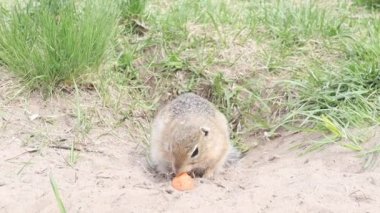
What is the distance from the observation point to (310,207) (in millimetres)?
3756

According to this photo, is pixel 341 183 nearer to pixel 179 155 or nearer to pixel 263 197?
pixel 263 197

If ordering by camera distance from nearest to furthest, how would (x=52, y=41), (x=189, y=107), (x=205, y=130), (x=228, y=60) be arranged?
(x=205, y=130)
(x=189, y=107)
(x=52, y=41)
(x=228, y=60)

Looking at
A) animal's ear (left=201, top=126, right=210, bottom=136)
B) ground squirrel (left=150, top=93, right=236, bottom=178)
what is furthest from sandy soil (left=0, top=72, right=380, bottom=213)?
animal's ear (left=201, top=126, right=210, bottom=136)

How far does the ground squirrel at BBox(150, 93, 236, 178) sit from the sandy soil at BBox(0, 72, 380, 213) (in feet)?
0.39

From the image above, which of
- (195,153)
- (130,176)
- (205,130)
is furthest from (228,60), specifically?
(130,176)

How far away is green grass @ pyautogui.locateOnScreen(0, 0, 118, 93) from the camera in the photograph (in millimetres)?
5043

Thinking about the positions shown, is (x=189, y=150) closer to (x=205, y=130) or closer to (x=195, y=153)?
(x=195, y=153)

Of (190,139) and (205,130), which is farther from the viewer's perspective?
(205,130)

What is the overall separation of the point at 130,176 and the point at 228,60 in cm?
170

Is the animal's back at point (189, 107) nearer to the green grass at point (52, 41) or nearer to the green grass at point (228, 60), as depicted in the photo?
the green grass at point (228, 60)

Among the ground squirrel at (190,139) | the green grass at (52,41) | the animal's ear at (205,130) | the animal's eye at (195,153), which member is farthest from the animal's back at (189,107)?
the green grass at (52,41)

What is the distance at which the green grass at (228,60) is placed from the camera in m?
4.99

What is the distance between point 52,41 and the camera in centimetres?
502

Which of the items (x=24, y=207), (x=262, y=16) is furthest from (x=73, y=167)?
(x=262, y=16)
